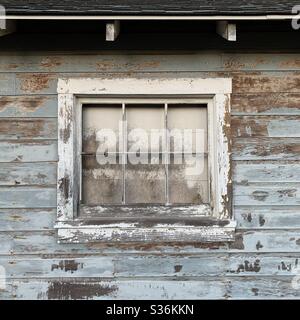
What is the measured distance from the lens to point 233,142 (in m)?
4.41

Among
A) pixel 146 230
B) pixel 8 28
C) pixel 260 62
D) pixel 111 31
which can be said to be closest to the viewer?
pixel 111 31

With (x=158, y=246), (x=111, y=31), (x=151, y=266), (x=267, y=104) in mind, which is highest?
(x=111, y=31)

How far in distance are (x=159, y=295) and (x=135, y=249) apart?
0.41 m

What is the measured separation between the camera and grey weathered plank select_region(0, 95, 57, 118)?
442 centimetres

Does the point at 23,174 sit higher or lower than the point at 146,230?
higher

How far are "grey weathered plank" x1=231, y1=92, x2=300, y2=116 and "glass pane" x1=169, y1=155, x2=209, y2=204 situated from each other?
52 cm

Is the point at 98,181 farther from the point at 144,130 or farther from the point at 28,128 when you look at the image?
the point at 28,128

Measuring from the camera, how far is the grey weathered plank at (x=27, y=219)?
438cm

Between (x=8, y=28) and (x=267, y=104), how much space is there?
6.94 feet

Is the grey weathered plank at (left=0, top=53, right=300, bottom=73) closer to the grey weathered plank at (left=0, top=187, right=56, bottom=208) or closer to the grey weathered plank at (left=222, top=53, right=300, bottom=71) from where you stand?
the grey weathered plank at (left=222, top=53, right=300, bottom=71)

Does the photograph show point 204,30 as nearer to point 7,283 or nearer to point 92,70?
point 92,70

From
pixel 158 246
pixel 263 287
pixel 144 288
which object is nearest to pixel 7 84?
pixel 158 246

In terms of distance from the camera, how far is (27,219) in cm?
438

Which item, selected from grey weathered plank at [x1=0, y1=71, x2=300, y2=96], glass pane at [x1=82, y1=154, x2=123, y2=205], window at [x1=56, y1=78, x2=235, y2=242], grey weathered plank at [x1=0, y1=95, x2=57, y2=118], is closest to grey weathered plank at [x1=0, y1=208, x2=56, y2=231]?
window at [x1=56, y1=78, x2=235, y2=242]
